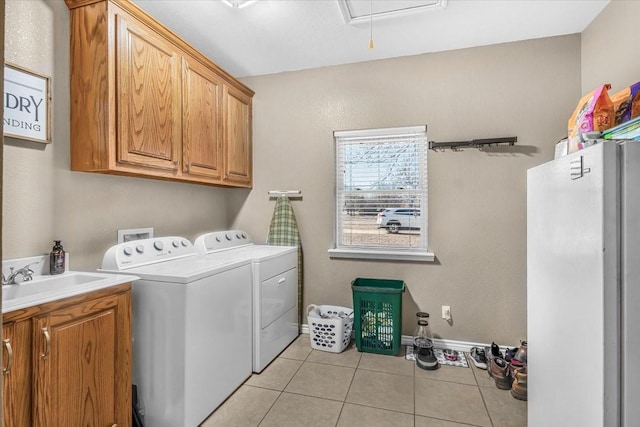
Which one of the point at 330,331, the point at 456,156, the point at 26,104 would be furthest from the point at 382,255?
the point at 26,104

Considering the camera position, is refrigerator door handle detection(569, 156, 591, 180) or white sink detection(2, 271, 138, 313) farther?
white sink detection(2, 271, 138, 313)

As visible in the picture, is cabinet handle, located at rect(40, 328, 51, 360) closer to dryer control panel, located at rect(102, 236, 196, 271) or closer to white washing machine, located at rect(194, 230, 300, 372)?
dryer control panel, located at rect(102, 236, 196, 271)

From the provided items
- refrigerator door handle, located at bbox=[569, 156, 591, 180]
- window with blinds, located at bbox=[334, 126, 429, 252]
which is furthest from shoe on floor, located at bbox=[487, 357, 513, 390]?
refrigerator door handle, located at bbox=[569, 156, 591, 180]

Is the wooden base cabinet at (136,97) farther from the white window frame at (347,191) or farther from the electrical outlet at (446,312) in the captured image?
the electrical outlet at (446,312)

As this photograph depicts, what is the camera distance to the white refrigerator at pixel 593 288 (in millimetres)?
906

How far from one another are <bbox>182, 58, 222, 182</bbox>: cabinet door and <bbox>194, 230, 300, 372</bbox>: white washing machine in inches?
23.5

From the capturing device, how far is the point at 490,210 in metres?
2.76

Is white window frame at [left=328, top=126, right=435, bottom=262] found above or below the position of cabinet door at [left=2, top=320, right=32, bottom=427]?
above

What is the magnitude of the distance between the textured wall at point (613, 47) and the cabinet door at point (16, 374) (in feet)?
10.8

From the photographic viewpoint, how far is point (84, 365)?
1506 millimetres

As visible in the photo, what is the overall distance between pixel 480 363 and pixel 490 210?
1.19 meters

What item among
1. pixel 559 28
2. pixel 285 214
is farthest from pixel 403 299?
pixel 559 28

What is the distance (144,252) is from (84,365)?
85 centimetres

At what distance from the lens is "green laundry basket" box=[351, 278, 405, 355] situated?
8.93 feet
